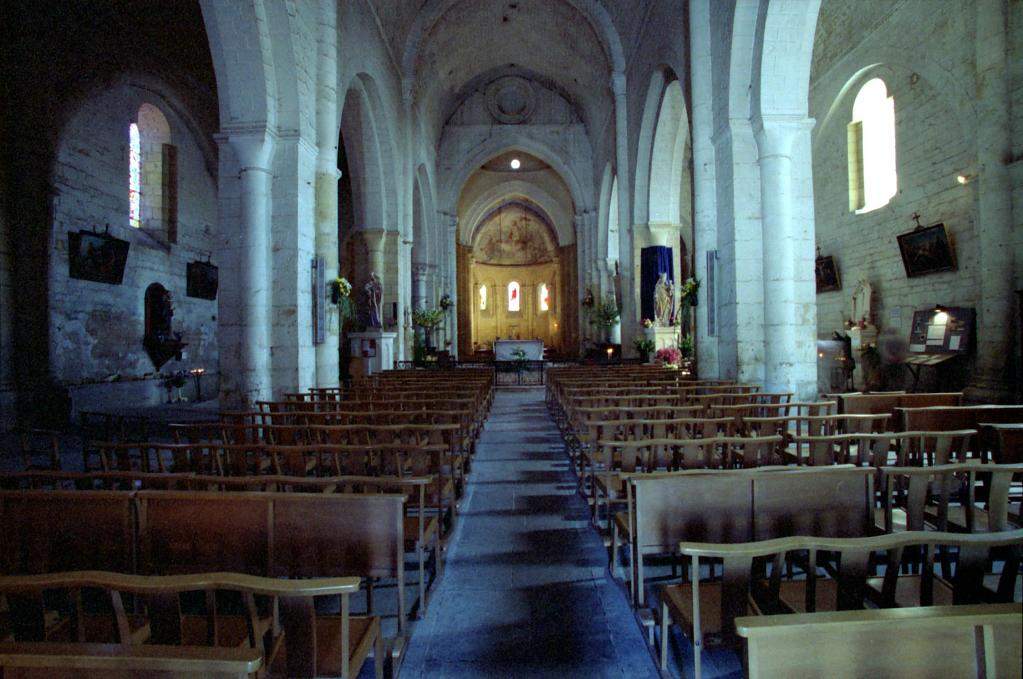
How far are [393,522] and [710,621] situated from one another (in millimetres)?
1315

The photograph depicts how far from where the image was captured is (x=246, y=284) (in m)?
8.66

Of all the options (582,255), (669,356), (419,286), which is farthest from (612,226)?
(669,356)

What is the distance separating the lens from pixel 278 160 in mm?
9234

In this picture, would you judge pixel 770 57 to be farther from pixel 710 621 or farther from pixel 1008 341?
pixel 710 621

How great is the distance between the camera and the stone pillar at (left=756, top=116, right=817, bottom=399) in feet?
27.9

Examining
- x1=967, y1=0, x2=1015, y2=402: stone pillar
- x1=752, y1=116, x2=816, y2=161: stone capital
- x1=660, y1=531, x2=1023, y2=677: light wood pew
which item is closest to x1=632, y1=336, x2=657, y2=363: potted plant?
x1=967, y1=0, x2=1015, y2=402: stone pillar

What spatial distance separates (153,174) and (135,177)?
0.51 meters

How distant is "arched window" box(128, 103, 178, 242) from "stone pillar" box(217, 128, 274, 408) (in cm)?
611

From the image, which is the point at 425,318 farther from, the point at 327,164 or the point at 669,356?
the point at 327,164

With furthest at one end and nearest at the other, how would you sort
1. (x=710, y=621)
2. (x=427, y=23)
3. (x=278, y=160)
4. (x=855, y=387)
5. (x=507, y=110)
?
1. (x=507, y=110)
2. (x=427, y=23)
3. (x=855, y=387)
4. (x=278, y=160)
5. (x=710, y=621)

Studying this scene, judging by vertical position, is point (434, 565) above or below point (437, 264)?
below

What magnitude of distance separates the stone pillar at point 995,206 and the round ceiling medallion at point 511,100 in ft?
62.9

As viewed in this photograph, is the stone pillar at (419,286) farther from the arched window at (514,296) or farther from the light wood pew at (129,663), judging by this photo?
the light wood pew at (129,663)

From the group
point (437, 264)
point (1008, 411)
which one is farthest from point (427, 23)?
point (1008, 411)
